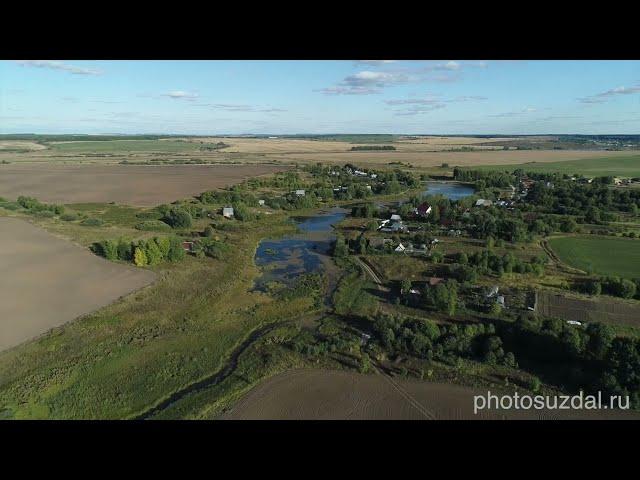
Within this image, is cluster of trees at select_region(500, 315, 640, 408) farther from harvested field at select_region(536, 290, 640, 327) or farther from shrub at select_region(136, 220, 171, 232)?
shrub at select_region(136, 220, 171, 232)

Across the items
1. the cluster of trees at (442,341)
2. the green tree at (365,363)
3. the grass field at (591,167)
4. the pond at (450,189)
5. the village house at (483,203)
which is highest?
the grass field at (591,167)

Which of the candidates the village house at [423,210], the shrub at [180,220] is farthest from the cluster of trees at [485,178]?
the shrub at [180,220]

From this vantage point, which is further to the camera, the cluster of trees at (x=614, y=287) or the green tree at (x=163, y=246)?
the green tree at (x=163, y=246)

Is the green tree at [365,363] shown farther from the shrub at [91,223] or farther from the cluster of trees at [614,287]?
the shrub at [91,223]

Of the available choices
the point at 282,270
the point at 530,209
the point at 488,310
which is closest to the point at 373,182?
the point at 530,209

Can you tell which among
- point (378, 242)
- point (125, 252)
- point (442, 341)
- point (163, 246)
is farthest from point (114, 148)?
point (442, 341)

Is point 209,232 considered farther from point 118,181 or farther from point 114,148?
point 114,148
